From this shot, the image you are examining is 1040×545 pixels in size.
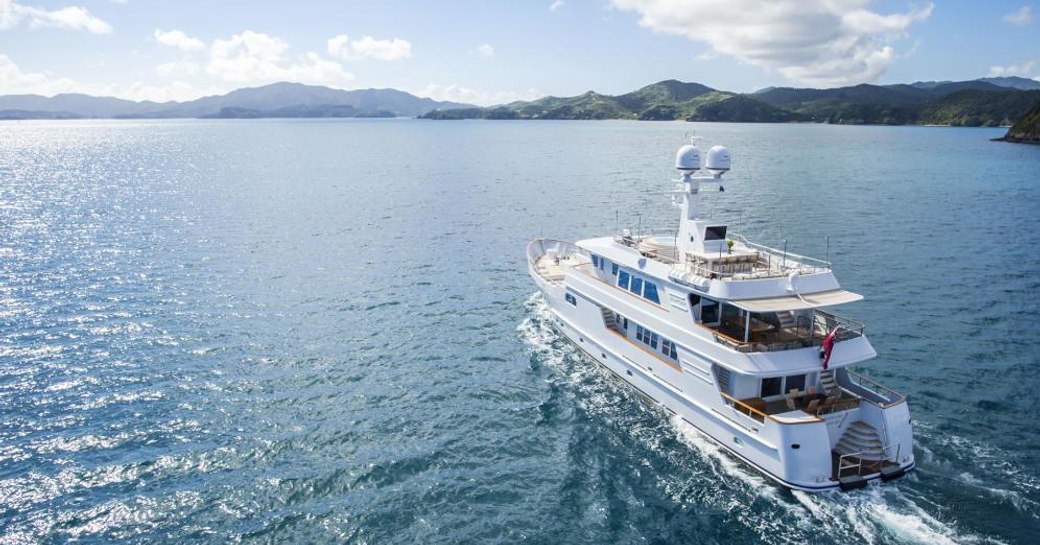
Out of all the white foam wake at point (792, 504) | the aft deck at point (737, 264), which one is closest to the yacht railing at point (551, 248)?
the aft deck at point (737, 264)

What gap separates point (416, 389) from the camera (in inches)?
1171

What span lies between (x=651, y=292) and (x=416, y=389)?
12.9 metres

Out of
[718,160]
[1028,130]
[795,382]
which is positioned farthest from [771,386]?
[1028,130]

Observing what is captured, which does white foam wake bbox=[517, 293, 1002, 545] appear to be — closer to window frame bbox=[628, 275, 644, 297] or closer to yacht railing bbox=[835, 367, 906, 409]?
yacht railing bbox=[835, 367, 906, 409]

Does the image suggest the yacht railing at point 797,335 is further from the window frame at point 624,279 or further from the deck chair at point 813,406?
the window frame at point 624,279

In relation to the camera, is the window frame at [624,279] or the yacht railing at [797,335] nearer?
the yacht railing at [797,335]

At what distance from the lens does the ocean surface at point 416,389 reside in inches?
816

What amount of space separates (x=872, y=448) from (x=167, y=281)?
4598 cm

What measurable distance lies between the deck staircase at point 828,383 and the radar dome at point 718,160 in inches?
441

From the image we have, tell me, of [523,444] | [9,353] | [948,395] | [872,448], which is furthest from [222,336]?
[948,395]

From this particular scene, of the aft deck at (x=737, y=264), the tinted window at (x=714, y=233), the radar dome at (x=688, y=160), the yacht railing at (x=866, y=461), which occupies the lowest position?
the yacht railing at (x=866, y=461)

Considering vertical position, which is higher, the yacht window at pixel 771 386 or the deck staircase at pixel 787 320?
the deck staircase at pixel 787 320

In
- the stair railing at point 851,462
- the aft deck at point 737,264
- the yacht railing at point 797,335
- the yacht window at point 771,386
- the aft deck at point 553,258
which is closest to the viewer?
the stair railing at point 851,462

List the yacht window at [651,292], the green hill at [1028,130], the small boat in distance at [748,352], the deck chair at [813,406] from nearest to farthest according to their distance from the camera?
the small boat in distance at [748,352] < the deck chair at [813,406] < the yacht window at [651,292] < the green hill at [1028,130]
